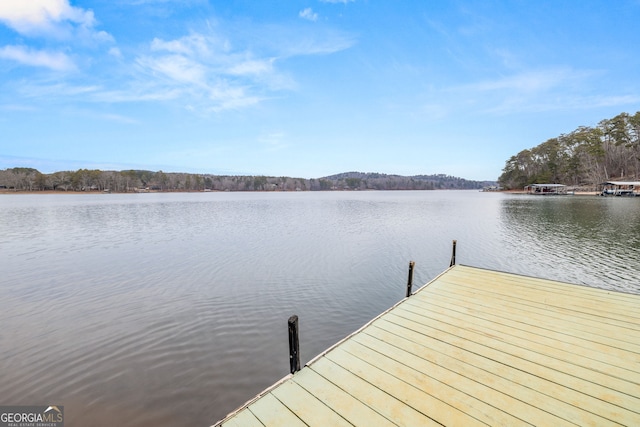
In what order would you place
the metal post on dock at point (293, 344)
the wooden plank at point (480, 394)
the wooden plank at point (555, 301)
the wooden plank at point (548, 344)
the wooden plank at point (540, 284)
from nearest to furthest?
1. the wooden plank at point (480, 394)
2. the wooden plank at point (548, 344)
3. the metal post on dock at point (293, 344)
4. the wooden plank at point (555, 301)
5. the wooden plank at point (540, 284)

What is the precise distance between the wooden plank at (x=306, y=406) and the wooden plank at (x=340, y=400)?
0.05 meters

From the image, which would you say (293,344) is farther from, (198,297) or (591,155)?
(591,155)

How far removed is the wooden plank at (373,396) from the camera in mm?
3145

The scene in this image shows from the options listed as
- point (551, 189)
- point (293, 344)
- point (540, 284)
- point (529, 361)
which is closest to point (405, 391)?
point (293, 344)

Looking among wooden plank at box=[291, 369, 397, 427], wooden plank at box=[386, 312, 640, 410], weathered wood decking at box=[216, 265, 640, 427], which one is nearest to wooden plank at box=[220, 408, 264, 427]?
weathered wood decking at box=[216, 265, 640, 427]

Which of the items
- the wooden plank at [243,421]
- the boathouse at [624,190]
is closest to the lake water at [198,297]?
the wooden plank at [243,421]

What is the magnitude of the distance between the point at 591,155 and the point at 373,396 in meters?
104

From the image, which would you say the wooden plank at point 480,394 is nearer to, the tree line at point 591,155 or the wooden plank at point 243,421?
the wooden plank at point 243,421

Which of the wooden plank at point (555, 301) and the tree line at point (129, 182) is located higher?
the tree line at point (129, 182)

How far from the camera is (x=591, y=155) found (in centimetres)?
7500

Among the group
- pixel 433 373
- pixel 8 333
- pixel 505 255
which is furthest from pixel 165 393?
pixel 505 255

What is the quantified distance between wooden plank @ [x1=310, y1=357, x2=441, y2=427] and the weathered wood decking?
0.04 ft

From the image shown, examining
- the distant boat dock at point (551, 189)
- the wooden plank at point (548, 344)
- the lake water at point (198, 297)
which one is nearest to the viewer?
the wooden plank at point (548, 344)

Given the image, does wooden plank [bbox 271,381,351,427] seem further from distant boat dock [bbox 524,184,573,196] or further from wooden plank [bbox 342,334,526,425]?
distant boat dock [bbox 524,184,573,196]
